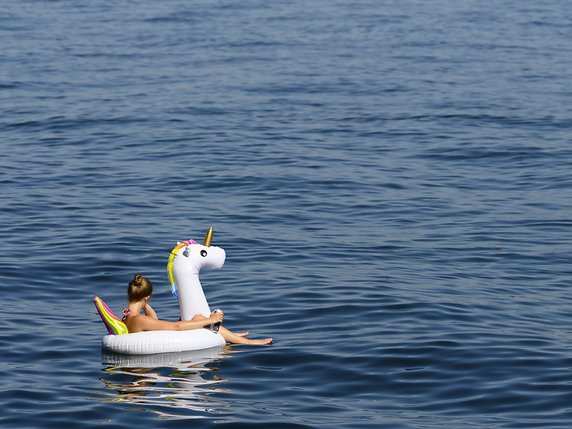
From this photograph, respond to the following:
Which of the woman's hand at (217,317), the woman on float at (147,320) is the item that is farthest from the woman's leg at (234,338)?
the woman's hand at (217,317)

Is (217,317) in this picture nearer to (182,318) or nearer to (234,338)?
(234,338)

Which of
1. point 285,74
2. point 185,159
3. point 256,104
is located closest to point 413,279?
point 185,159

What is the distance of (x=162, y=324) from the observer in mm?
12312

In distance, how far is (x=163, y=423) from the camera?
33.5ft

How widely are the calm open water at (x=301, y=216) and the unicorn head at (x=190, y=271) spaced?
2.29 feet

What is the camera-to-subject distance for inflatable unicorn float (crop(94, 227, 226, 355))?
1205 centimetres

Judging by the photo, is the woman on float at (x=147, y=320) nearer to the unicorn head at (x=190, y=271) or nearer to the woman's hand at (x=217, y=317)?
the woman's hand at (x=217, y=317)

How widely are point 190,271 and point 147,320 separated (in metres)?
0.74

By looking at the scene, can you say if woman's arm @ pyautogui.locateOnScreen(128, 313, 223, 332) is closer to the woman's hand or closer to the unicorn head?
the woman's hand

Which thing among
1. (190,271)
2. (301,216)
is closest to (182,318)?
(190,271)

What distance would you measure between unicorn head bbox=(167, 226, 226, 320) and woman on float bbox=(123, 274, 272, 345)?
0.22 meters

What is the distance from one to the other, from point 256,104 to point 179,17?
14501mm

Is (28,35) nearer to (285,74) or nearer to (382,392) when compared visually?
(285,74)

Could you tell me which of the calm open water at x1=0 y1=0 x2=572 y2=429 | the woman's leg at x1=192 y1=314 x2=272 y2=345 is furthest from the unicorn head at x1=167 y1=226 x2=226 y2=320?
the calm open water at x1=0 y1=0 x2=572 y2=429
